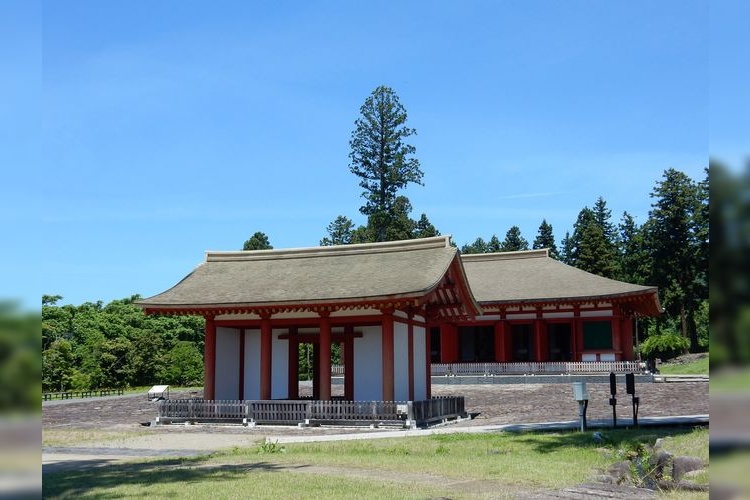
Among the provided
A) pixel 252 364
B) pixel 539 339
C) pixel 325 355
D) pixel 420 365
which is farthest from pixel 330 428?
pixel 539 339

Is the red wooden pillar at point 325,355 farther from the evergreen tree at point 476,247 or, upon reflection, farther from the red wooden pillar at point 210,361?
the evergreen tree at point 476,247

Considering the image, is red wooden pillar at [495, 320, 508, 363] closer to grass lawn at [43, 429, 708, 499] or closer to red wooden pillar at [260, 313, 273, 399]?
red wooden pillar at [260, 313, 273, 399]

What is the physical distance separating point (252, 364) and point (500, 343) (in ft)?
62.3

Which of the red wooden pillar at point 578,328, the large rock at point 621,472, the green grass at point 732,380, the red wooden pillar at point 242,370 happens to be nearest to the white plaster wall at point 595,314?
the red wooden pillar at point 578,328

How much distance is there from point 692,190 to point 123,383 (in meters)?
47.0

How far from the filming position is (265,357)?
25375mm

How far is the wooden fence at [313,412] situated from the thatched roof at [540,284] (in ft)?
50.8

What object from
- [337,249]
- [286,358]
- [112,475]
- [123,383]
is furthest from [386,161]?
[112,475]

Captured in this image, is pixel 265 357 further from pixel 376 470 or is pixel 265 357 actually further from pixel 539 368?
pixel 539 368

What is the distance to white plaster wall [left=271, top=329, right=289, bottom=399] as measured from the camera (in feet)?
87.0

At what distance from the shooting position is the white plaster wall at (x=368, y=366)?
2488 centimetres

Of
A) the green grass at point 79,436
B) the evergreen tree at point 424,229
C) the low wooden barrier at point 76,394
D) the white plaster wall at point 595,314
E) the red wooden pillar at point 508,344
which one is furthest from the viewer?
the evergreen tree at point 424,229

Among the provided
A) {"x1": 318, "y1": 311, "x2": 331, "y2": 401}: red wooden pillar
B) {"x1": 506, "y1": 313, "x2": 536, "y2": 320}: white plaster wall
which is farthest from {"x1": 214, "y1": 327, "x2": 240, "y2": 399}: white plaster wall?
{"x1": 506, "y1": 313, "x2": 536, "y2": 320}: white plaster wall

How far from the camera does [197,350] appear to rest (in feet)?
164
